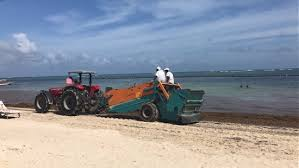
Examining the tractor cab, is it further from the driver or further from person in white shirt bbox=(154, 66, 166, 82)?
person in white shirt bbox=(154, 66, 166, 82)

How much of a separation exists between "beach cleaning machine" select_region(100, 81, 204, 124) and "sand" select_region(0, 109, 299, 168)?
0.40 meters

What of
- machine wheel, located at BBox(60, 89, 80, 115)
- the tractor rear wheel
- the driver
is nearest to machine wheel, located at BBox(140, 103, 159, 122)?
the tractor rear wheel

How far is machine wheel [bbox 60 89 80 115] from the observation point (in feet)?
48.8

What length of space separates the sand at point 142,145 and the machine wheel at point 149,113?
1.42 feet

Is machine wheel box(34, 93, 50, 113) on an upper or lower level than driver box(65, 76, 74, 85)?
lower

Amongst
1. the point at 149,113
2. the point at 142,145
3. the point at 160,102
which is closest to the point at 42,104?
the point at 149,113

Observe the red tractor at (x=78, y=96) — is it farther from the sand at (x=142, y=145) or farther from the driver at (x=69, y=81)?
the sand at (x=142, y=145)

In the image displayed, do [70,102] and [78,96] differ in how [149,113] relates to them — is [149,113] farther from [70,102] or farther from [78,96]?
[70,102]

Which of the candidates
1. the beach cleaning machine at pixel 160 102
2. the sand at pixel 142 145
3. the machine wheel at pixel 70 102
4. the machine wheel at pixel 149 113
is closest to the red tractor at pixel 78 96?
the machine wheel at pixel 70 102

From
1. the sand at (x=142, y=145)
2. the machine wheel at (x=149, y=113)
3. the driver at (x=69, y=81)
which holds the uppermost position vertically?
the driver at (x=69, y=81)

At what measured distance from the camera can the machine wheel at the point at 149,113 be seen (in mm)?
13047

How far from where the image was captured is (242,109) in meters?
19.3

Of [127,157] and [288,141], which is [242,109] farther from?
[127,157]

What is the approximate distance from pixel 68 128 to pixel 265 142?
5.07 metres
